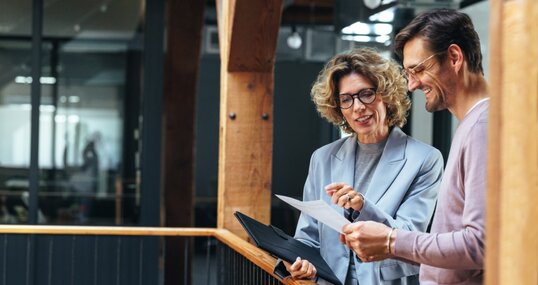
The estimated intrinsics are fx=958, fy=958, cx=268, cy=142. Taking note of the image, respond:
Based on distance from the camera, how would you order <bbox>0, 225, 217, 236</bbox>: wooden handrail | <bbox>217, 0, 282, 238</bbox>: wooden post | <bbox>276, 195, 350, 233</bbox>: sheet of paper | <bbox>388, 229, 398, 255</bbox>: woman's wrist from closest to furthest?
<bbox>388, 229, 398, 255</bbox>: woman's wrist → <bbox>276, 195, 350, 233</bbox>: sheet of paper → <bbox>217, 0, 282, 238</bbox>: wooden post → <bbox>0, 225, 217, 236</bbox>: wooden handrail

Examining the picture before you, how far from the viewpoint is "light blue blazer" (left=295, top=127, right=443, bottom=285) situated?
2.79 meters

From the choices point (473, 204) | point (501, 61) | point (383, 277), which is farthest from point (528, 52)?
point (383, 277)

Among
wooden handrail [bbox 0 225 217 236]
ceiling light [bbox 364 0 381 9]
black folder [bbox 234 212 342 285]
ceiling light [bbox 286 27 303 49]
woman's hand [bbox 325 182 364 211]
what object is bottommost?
wooden handrail [bbox 0 225 217 236]

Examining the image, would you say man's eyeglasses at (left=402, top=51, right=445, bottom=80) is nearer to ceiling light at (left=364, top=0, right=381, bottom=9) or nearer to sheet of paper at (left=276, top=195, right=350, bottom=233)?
sheet of paper at (left=276, top=195, right=350, bottom=233)

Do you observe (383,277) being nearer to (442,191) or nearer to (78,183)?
(442,191)

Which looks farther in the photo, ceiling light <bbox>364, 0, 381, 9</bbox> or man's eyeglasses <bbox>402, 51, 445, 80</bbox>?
ceiling light <bbox>364, 0, 381, 9</bbox>

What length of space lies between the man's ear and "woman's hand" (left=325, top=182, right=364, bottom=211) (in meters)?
0.54

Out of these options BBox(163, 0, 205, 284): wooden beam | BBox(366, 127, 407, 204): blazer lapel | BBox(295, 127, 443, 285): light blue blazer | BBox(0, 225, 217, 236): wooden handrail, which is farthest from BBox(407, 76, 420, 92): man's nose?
BBox(163, 0, 205, 284): wooden beam

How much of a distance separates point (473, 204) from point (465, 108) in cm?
28

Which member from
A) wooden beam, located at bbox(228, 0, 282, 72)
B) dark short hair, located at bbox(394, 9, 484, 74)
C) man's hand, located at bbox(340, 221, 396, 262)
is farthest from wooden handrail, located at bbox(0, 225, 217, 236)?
dark short hair, located at bbox(394, 9, 484, 74)

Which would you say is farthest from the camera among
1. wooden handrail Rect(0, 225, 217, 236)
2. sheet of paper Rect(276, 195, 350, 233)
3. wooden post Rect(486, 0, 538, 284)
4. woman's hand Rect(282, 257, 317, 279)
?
wooden handrail Rect(0, 225, 217, 236)

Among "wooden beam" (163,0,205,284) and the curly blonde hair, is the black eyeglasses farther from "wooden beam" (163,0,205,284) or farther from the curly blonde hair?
"wooden beam" (163,0,205,284)

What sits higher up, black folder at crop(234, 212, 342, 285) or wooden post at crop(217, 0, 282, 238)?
wooden post at crop(217, 0, 282, 238)

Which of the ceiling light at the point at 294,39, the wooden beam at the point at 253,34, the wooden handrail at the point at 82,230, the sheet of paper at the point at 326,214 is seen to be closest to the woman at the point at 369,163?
the sheet of paper at the point at 326,214
